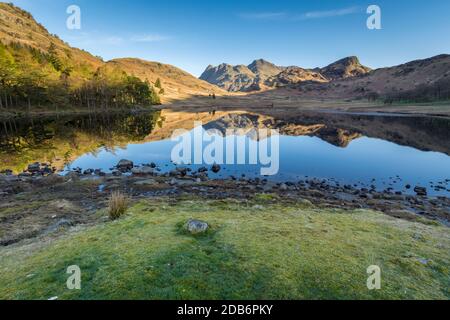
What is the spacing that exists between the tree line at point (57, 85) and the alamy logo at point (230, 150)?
5948cm

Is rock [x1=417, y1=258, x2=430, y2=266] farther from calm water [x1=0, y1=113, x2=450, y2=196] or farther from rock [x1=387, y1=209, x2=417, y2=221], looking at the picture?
calm water [x1=0, y1=113, x2=450, y2=196]

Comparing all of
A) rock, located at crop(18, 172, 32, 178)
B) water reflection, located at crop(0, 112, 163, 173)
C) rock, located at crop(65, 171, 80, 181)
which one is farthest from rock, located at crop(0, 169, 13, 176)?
rock, located at crop(65, 171, 80, 181)

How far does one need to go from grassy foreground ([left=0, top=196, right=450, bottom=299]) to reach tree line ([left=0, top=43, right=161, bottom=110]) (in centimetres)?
9369

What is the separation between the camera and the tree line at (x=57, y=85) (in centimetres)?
8400

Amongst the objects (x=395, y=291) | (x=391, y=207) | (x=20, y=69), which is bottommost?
(x=391, y=207)

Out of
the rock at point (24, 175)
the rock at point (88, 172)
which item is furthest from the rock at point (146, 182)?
the rock at point (24, 175)

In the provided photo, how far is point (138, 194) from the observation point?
23.6 metres

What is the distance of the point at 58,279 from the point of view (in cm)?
802

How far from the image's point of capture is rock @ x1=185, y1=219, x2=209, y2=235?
38.2ft

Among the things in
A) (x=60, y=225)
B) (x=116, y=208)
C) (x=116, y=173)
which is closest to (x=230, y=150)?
(x=116, y=173)
